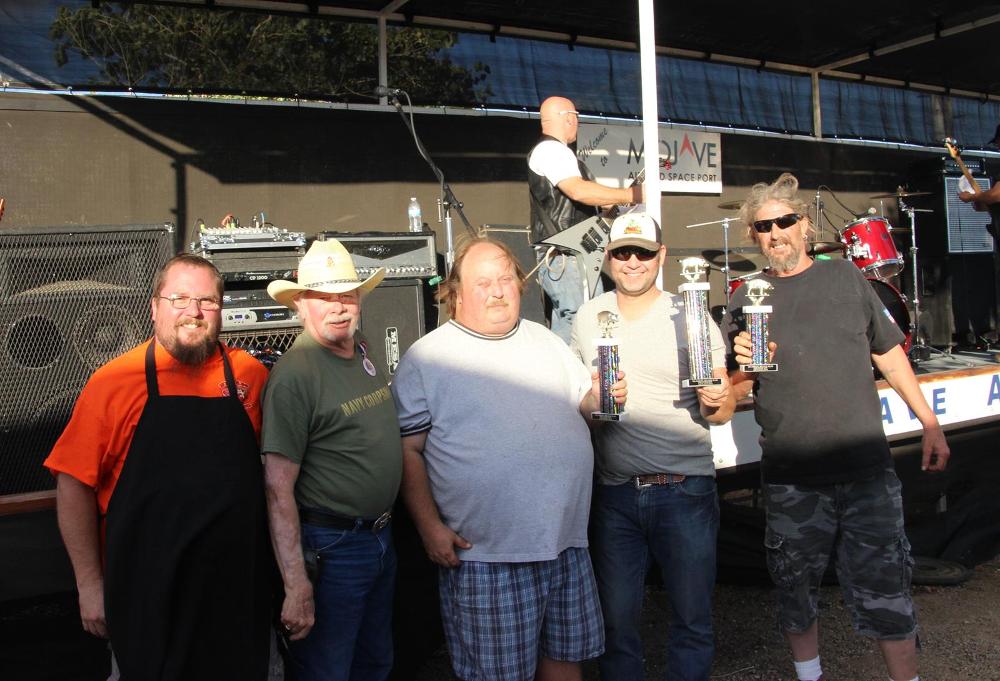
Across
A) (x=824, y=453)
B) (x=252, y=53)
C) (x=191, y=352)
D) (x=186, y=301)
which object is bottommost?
(x=824, y=453)

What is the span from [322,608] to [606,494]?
962 mm

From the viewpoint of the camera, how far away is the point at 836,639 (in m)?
3.80

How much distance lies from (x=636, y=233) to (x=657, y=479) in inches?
30.8

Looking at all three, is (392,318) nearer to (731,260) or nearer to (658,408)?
(658,408)

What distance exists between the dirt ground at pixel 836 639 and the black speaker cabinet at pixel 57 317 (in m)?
1.86

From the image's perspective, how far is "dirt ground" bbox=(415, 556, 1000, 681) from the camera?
11.4ft

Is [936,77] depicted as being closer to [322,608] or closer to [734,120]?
[734,120]

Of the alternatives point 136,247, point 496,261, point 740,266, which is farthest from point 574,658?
point 740,266

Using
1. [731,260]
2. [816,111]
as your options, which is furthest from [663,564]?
[816,111]

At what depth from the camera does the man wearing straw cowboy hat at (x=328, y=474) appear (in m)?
2.13

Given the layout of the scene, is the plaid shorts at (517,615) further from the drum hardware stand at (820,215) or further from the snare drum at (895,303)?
the drum hardware stand at (820,215)

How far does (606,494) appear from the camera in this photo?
8.75 ft

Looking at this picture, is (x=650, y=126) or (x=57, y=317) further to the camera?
(x=650, y=126)

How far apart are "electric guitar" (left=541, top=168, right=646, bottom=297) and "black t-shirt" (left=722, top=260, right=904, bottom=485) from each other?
118 cm
